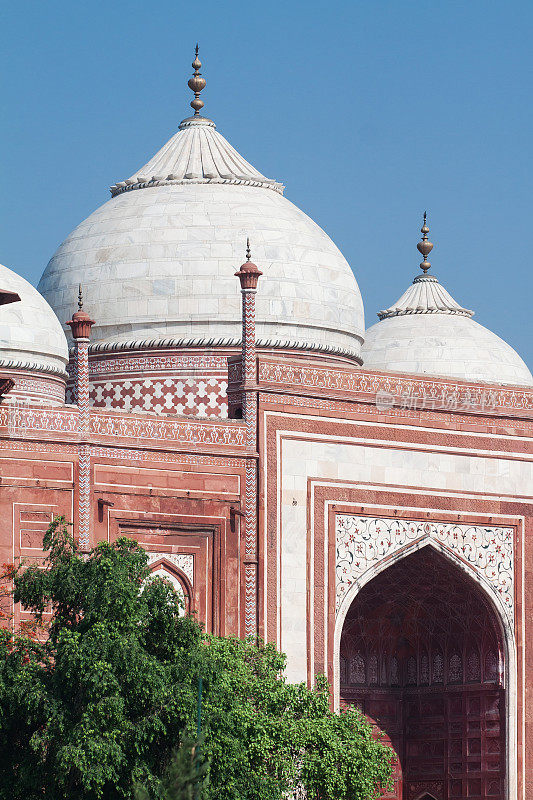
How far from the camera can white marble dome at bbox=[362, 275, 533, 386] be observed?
22.3 m

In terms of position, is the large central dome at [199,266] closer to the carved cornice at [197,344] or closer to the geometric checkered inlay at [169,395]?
the carved cornice at [197,344]

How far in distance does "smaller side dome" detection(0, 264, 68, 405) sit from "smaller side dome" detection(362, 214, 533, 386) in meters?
5.35

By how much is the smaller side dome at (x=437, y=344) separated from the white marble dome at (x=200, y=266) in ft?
9.80

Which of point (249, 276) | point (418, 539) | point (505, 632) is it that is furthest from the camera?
point (505, 632)

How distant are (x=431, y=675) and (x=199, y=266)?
188 inches

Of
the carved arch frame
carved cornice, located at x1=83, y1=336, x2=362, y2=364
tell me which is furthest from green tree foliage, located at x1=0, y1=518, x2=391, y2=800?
carved cornice, located at x1=83, y1=336, x2=362, y2=364

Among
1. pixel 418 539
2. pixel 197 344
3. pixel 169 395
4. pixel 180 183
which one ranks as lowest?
pixel 418 539

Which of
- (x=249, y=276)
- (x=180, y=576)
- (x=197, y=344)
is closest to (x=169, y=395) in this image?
(x=197, y=344)

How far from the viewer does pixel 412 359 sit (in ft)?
73.6

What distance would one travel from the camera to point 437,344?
73.8 feet

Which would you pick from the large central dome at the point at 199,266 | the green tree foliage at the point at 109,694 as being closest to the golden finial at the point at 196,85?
the large central dome at the point at 199,266

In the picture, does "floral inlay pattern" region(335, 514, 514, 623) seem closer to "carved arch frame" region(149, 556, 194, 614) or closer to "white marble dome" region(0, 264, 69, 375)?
A: "carved arch frame" region(149, 556, 194, 614)

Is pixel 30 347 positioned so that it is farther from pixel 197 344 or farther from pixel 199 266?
pixel 199 266

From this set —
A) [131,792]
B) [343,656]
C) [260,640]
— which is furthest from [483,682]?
[131,792]
